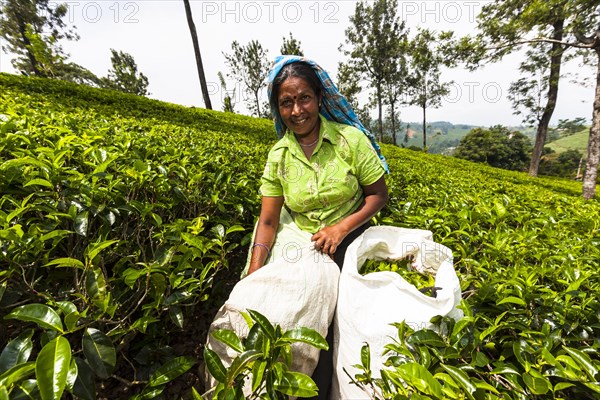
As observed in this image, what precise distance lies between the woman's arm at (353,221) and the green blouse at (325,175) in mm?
56

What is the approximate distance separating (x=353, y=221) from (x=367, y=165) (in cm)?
37

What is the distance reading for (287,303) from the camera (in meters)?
1.30

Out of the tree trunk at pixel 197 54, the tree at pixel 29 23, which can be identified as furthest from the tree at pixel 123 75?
the tree trunk at pixel 197 54

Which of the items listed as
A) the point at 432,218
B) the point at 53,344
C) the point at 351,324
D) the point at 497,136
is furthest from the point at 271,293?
the point at 497,136

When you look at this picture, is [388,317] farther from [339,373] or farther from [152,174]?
[152,174]

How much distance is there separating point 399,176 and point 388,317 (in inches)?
117

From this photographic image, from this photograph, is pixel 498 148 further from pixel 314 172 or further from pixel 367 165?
pixel 314 172

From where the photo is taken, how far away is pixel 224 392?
83cm

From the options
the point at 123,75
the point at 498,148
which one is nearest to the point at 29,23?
the point at 123,75

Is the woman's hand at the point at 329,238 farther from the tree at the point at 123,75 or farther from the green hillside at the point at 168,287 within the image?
the tree at the point at 123,75

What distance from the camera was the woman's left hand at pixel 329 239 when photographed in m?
1.60

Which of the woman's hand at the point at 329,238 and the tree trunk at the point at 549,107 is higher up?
the tree trunk at the point at 549,107

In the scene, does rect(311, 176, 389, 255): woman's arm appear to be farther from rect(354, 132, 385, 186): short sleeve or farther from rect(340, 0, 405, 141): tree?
rect(340, 0, 405, 141): tree

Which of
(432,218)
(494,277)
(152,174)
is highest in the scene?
(152,174)
